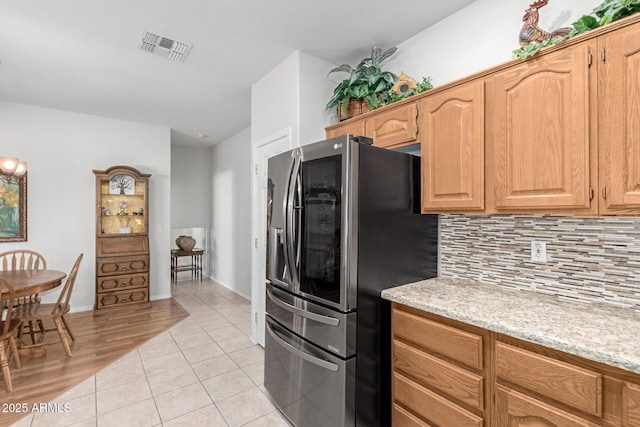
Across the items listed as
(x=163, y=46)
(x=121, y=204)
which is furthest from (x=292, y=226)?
(x=121, y=204)

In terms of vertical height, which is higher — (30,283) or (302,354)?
(30,283)

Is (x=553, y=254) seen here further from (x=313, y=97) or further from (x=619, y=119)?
(x=313, y=97)

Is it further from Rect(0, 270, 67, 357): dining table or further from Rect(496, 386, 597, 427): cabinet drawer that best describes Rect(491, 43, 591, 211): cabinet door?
Rect(0, 270, 67, 357): dining table

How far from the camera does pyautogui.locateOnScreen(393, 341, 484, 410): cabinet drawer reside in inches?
55.4

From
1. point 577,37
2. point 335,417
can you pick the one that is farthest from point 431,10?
point 335,417

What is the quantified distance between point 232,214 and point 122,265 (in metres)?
1.90

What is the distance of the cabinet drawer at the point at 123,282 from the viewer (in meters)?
4.43

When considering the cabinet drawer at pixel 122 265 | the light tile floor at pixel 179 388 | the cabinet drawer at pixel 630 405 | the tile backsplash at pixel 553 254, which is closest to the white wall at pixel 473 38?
the tile backsplash at pixel 553 254

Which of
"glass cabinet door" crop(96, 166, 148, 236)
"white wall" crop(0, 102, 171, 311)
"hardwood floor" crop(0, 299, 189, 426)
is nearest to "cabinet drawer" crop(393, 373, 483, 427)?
"hardwood floor" crop(0, 299, 189, 426)

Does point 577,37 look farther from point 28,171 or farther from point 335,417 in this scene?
point 28,171

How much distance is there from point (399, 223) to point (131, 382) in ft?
8.26

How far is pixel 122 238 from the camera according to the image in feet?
15.1

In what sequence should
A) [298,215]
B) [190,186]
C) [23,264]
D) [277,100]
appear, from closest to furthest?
[298,215] < [277,100] < [23,264] < [190,186]

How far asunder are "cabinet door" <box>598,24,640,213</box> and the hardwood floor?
3.70 metres
